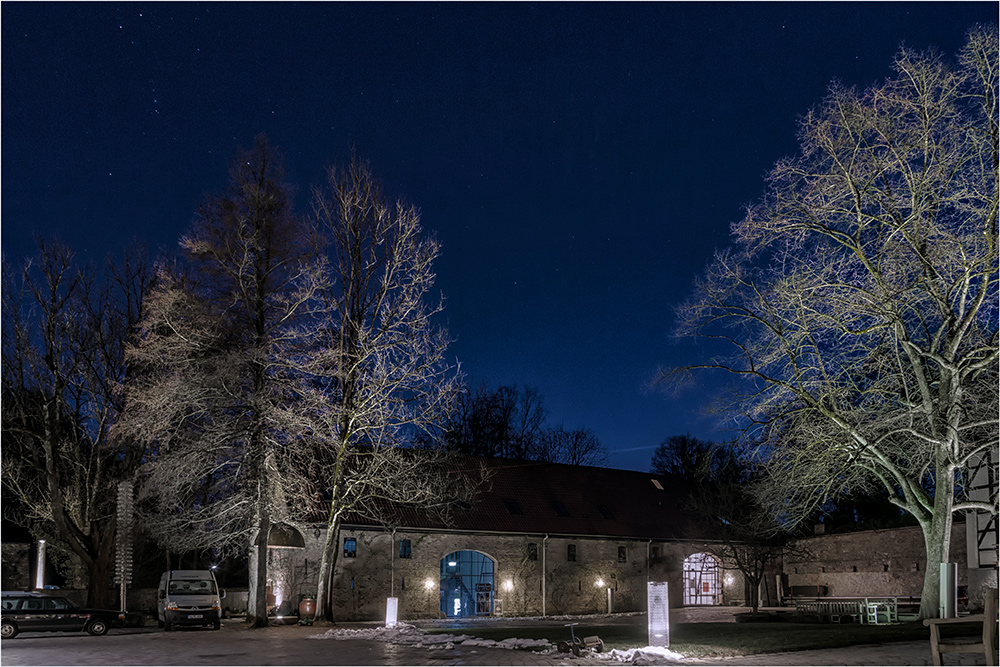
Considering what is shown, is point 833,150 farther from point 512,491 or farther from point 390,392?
point 512,491

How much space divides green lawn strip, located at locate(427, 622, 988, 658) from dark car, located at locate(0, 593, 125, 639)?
11334 millimetres

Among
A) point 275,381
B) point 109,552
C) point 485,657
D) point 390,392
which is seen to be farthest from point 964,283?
point 109,552

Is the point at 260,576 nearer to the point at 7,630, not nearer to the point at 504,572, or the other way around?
the point at 7,630

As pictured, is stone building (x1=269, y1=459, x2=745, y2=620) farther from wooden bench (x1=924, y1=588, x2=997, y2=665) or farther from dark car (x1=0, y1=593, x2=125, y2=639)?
wooden bench (x1=924, y1=588, x2=997, y2=665)

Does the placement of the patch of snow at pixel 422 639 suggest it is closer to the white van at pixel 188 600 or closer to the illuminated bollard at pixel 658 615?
the illuminated bollard at pixel 658 615

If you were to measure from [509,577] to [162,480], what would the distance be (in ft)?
55.7

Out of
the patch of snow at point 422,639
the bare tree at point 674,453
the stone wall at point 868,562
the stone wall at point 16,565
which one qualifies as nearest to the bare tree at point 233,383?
the patch of snow at point 422,639

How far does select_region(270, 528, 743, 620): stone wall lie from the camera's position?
3325 centimetres

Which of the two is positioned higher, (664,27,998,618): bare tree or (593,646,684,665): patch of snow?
(664,27,998,618): bare tree

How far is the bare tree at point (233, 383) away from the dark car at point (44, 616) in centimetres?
293

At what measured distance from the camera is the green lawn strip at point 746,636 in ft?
55.1

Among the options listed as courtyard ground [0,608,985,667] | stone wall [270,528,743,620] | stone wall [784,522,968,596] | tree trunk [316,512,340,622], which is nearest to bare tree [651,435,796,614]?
stone wall [784,522,968,596]

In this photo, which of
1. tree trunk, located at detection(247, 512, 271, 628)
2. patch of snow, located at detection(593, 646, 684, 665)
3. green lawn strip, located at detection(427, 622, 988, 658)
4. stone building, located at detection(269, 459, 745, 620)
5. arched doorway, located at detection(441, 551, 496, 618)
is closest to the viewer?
patch of snow, located at detection(593, 646, 684, 665)

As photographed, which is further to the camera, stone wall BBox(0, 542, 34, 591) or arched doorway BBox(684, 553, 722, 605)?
arched doorway BBox(684, 553, 722, 605)
